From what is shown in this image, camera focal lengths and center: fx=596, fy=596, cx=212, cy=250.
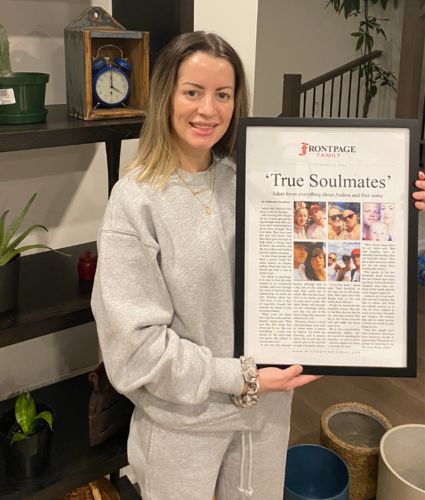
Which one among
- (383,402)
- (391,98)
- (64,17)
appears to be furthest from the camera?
(391,98)

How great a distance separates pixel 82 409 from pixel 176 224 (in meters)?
0.76

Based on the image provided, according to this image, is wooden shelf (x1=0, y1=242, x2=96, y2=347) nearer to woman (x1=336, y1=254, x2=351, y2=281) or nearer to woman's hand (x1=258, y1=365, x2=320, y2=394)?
woman's hand (x1=258, y1=365, x2=320, y2=394)

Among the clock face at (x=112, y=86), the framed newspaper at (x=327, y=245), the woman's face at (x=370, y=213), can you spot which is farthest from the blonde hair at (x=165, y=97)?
the woman's face at (x=370, y=213)

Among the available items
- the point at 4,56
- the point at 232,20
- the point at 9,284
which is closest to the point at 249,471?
the point at 9,284

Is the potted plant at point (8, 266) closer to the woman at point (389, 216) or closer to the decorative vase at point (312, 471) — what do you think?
the woman at point (389, 216)

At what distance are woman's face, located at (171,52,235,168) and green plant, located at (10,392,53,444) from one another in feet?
2.51

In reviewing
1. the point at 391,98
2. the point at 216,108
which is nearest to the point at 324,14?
the point at 391,98

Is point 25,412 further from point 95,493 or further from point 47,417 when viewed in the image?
point 95,493

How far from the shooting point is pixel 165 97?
1.14m

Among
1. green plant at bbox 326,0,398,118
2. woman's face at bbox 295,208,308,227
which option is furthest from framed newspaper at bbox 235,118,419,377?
green plant at bbox 326,0,398,118

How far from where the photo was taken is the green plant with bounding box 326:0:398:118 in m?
4.85

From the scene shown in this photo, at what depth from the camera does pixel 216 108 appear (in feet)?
3.73

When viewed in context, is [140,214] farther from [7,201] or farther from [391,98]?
[391,98]

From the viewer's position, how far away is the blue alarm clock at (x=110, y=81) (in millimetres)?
1350
